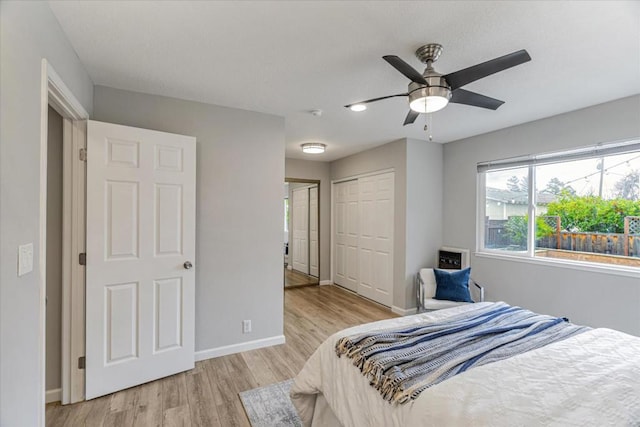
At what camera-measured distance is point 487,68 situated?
63.7 inches

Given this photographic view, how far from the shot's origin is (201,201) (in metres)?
2.77

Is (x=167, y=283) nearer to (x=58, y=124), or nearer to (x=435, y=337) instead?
(x=58, y=124)

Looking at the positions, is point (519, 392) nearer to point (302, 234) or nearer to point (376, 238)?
point (376, 238)

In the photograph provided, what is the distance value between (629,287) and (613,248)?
0.38 metres

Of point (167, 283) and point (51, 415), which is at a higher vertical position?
point (167, 283)

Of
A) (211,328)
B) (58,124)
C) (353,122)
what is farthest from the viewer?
(353,122)

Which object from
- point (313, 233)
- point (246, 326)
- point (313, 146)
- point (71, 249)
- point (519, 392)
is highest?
point (313, 146)

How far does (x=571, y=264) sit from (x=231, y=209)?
11.4 ft

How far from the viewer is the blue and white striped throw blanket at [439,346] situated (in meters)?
1.29

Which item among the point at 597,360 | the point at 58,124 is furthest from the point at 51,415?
the point at 597,360

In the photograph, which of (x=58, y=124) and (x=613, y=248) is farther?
(x=613, y=248)

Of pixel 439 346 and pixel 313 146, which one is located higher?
pixel 313 146

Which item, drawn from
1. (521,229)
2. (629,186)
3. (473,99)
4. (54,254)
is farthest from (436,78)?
(54,254)

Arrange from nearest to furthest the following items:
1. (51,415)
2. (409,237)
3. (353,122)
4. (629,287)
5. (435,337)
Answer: (435,337) < (51,415) < (629,287) < (353,122) < (409,237)
